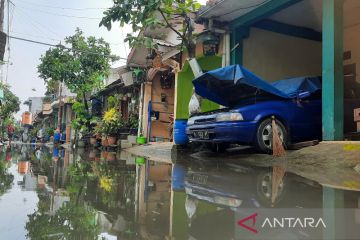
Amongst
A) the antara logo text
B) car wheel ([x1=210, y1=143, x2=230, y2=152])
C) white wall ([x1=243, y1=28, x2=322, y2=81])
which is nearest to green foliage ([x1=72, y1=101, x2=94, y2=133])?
white wall ([x1=243, y1=28, x2=322, y2=81])

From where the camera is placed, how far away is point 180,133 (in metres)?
10.4

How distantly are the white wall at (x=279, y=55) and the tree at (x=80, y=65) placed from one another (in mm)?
14278

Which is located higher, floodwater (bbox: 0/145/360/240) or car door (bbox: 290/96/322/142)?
car door (bbox: 290/96/322/142)

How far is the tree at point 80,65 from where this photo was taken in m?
24.2

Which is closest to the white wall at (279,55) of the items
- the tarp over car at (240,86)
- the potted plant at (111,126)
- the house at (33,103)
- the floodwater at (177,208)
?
the tarp over car at (240,86)

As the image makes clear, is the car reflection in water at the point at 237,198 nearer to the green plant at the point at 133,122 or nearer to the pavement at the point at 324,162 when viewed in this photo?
the pavement at the point at 324,162

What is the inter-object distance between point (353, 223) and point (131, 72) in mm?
17245

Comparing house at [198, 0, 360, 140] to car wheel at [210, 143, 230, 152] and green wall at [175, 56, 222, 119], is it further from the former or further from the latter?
car wheel at [210, 143, 230, 152]

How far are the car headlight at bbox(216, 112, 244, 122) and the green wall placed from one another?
473 cm

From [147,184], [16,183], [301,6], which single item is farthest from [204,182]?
[301,6]

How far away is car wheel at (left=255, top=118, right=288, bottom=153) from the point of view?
7.38 m

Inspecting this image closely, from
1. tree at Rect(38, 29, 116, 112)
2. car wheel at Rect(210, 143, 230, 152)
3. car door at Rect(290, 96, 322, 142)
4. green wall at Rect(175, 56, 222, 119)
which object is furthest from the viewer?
tree at Rect(38, 29, 116, 112)

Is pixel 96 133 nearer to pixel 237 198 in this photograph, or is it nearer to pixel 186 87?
pixel 186 87

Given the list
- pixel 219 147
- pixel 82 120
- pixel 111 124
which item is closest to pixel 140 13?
pixel 219 147
